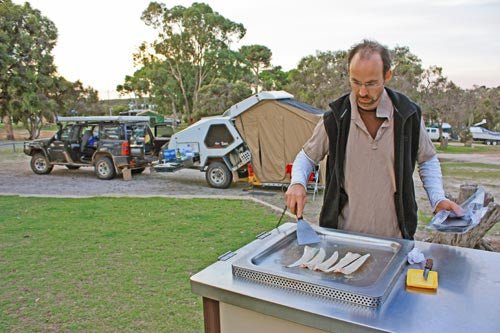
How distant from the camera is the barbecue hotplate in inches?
52.1

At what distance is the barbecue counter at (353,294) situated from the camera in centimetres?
123

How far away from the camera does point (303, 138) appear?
386 inches

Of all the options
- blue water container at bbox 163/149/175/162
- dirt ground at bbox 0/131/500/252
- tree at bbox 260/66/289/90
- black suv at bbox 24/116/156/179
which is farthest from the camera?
tree at bbox 260/66/289/90

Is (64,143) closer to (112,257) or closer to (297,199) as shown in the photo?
(112,257)

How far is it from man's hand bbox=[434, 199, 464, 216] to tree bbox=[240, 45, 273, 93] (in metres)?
38.1

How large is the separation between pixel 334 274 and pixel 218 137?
9247 mm

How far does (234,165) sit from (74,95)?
1063 inches

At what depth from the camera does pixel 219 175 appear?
34.9 ft

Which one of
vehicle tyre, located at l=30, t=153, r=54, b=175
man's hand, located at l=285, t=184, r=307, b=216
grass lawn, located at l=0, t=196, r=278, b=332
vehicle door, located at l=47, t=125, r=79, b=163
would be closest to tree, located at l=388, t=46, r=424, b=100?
vehicle door, located at l=47, t=125, r=79, b=163

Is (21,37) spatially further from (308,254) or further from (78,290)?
(308,254)

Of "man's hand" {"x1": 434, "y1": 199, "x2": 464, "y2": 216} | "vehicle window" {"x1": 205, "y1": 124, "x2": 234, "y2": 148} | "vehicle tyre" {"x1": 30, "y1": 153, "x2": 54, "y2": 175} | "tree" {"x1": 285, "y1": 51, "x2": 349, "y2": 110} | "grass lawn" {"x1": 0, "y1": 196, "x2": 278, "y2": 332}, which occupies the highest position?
"tree" {"x1": 285, "y1": 51, "x2": 349, "y2": 110}

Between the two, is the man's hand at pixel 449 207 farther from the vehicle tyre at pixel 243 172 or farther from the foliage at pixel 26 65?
the foliage at pixel 26 65

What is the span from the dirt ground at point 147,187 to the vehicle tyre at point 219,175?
0.68 feet

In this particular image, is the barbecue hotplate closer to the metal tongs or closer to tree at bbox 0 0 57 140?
the metal tongs
